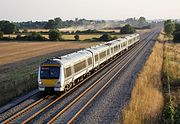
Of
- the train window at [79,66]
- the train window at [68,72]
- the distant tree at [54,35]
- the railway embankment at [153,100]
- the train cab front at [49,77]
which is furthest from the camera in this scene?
the distant tree at [54,35]

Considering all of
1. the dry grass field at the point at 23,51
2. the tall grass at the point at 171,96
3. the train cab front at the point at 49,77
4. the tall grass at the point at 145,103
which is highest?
the train cab front at the point at 49,77

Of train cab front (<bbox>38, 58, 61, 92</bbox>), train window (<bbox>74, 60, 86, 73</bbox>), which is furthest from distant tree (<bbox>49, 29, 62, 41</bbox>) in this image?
train cab front (<bbox>38, 58, 61, 92</bbox>)

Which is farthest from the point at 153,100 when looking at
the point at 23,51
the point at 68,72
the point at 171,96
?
the point at 23,51

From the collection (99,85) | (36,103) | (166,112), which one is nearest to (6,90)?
(36,103)

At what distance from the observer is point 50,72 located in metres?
22.4

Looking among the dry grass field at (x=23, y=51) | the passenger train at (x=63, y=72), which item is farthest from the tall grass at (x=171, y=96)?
the dry grass field at (x=23, y=51)

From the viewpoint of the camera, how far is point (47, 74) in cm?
2242

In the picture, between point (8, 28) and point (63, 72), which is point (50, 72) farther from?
point (8, 28)

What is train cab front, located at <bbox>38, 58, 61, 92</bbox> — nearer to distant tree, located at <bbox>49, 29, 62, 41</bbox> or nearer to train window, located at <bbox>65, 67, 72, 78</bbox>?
train window, located at <bbox>65, 67, 72, 78</bbox>

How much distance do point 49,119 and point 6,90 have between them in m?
8.53

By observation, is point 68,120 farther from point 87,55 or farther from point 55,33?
point 55,33

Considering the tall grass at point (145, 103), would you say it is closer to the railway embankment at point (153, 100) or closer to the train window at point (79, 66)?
the railway embankment at point (153, 100)

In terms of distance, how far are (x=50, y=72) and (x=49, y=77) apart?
354 mm

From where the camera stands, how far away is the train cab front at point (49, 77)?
875 inches
